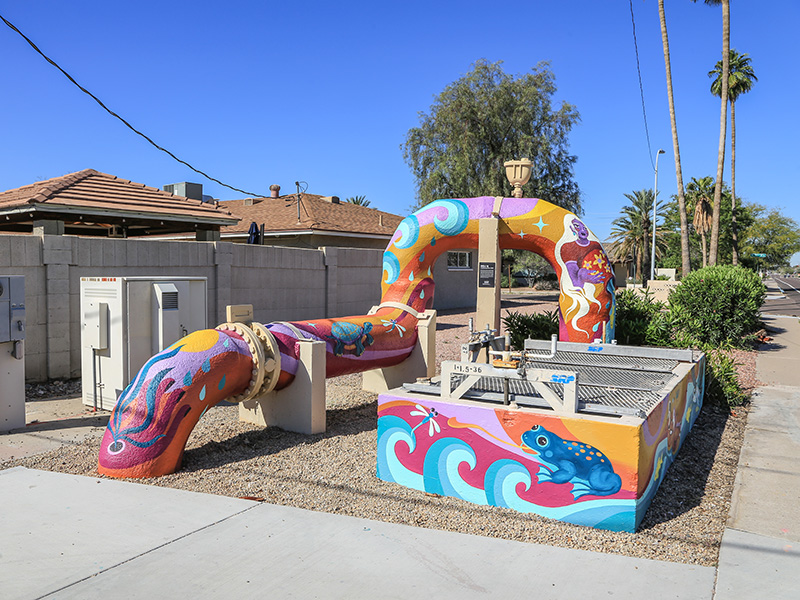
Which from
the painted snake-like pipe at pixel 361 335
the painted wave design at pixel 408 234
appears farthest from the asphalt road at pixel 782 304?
the painted wave design at pixel 408 234

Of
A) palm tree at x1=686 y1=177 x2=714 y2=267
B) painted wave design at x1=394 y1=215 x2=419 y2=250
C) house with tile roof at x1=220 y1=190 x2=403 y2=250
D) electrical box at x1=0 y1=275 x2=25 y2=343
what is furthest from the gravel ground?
palm tree at x1=686 y1=177 x2=714 y2=267

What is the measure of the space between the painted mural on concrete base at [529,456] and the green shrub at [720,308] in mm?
10340

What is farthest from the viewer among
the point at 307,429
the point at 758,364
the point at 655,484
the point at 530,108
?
the point at 530,108

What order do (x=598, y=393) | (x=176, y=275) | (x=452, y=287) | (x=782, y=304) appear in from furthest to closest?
(x=782, y=304)
(x=452, y=287)
(x=176, y=275)
(x=598, y=393)

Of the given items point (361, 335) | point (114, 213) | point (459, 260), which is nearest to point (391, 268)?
point (361, 335)

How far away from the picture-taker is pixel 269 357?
21.7 ft

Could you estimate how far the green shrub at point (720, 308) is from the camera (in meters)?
14.9

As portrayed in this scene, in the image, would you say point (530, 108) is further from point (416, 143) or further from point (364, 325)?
point (364, 325)

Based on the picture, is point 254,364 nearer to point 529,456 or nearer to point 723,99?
point 529,456

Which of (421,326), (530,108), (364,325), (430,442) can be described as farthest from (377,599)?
(530,108)

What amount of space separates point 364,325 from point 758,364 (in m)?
8.80

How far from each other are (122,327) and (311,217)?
13015mm

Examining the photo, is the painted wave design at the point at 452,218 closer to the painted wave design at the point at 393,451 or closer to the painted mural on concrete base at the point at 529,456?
the painted mural on concrete base at the point at 529,456

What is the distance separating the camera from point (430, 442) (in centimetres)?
530
